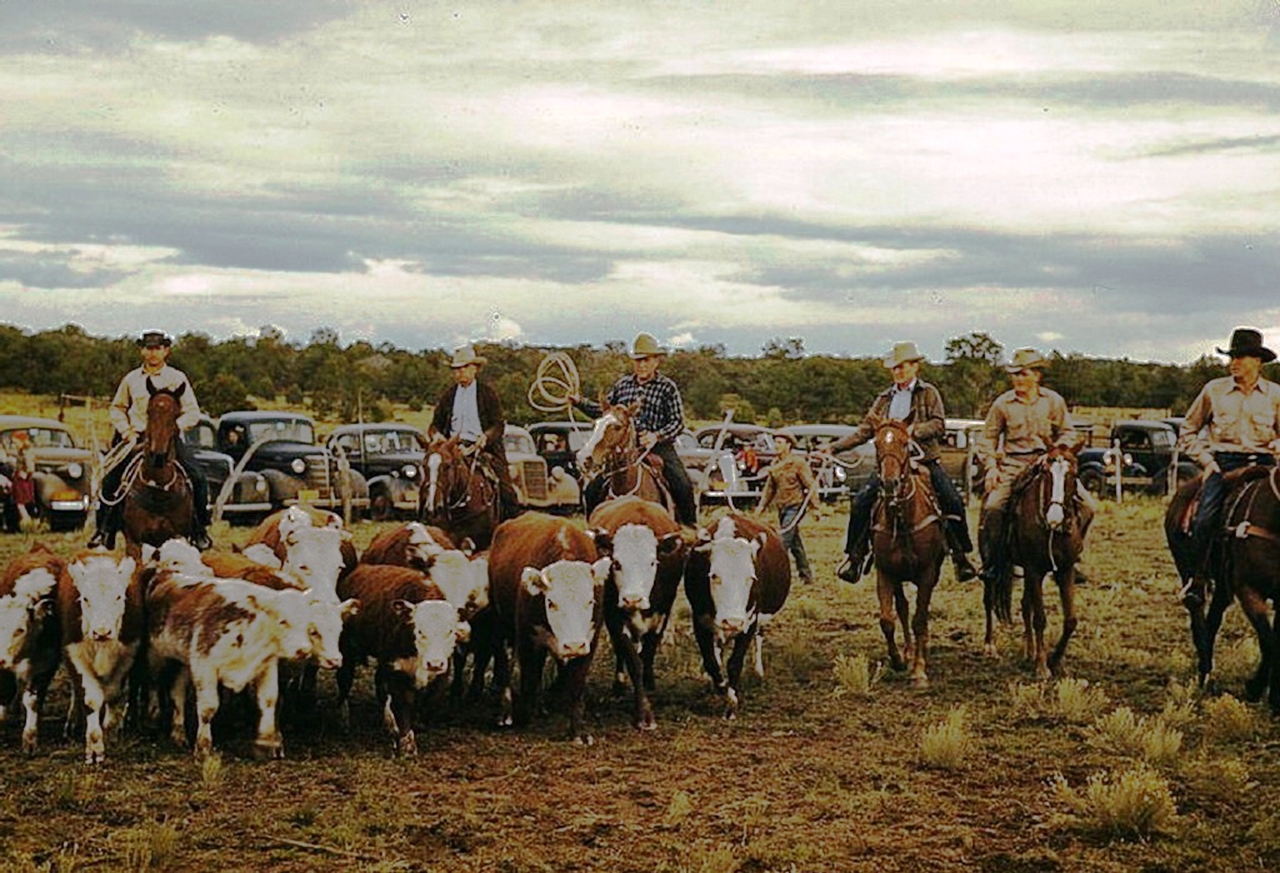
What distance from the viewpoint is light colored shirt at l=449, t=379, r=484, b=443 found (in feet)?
43.4

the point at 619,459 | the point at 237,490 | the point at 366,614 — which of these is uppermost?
the point at 619,459

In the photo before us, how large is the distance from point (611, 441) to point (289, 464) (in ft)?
52.0

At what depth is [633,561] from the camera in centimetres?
1000

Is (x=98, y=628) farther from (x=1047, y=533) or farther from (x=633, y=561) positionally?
(x=1047, y=533)

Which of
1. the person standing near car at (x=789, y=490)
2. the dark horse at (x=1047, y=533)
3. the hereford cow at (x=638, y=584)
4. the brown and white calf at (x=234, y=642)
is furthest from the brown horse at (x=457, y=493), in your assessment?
the person standing near car at (x=789, y=490)

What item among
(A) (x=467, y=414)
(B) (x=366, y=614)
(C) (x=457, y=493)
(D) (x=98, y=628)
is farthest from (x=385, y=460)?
(D) (x=98, y=628)

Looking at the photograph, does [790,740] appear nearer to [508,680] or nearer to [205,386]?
[508,680]

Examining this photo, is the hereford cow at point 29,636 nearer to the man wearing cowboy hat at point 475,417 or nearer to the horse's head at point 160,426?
the horse's head at point 160,426

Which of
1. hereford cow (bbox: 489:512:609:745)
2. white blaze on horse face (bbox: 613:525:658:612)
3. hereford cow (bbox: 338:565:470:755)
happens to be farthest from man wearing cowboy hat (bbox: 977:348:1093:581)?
hereford cow (bbox: 338:565:470:755)

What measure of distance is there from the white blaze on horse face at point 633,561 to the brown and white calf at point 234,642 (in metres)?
2.08

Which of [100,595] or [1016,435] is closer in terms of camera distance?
[100,595]

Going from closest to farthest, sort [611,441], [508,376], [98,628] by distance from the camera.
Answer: [98,628] < [611,441] < [508,376]

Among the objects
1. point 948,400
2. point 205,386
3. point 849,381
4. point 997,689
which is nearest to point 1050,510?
point 997,689

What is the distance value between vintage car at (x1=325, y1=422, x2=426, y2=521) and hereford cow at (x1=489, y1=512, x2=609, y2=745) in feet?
51.4
